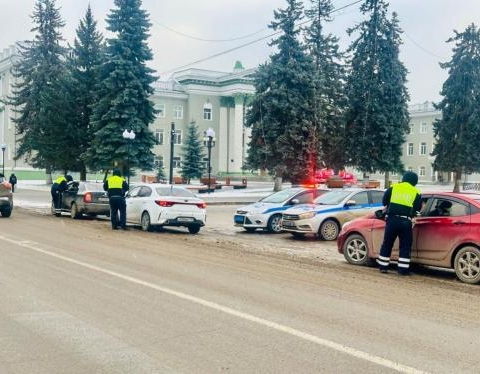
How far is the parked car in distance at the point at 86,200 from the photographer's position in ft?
74.5

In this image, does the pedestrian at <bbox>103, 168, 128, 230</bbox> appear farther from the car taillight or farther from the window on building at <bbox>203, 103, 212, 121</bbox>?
the window on building at <bbox>203, 103, 212, 121</bbox>

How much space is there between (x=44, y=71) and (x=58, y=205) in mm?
37407

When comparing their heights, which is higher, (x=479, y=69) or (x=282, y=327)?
(x=479, y=69)

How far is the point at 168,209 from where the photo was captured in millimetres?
18234

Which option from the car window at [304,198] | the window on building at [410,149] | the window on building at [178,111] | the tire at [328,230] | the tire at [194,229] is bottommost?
the tire at [194,229]

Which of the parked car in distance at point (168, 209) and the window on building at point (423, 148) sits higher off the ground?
the window on building at point (423, 148)

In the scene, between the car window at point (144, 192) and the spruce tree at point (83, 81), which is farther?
the spruce tree at point (83, 81)

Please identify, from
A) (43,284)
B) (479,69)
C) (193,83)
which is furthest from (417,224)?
(193,83)

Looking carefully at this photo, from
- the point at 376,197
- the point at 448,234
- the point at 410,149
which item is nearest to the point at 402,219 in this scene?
the point at 448,234

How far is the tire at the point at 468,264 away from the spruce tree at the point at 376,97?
35660 mm

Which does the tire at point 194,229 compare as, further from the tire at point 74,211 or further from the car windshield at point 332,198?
the tire at point 74,211

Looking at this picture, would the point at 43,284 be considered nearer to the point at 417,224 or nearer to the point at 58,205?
the point at 417,224

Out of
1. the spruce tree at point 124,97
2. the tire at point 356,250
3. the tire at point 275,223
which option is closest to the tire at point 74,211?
the tire at point 275,223

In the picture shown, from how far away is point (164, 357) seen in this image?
537cm
